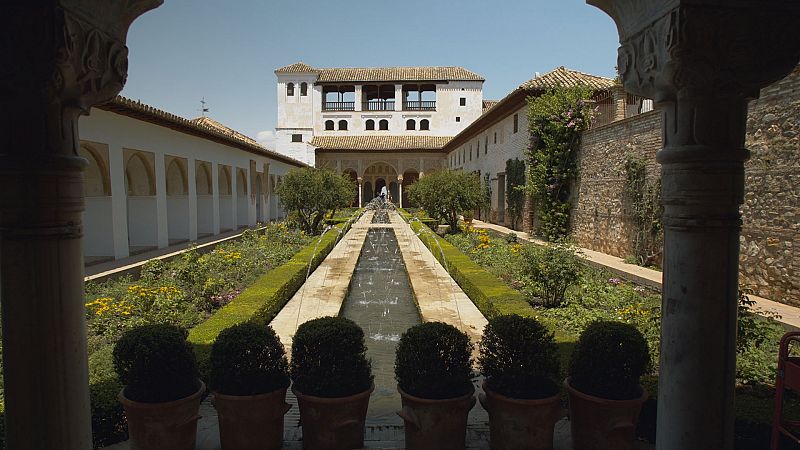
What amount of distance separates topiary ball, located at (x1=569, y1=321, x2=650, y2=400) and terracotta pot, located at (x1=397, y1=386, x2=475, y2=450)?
0.88 meters

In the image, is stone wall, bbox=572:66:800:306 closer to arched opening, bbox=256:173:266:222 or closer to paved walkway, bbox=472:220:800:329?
paved walkway, bbox=472:220:800:329

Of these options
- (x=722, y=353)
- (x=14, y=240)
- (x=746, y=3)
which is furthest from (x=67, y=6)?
(x=722, y=353)

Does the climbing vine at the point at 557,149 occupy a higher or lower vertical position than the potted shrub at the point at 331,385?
higher

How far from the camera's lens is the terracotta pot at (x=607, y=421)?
11.1 feet

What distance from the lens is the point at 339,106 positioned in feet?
151

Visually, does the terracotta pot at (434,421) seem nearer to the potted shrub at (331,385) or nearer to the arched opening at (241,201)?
the potted shrub at (331,385)

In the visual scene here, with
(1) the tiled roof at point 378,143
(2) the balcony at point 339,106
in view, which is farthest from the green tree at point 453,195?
(2) the balcony at point 339,106

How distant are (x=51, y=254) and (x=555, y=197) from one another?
1631 centimetres

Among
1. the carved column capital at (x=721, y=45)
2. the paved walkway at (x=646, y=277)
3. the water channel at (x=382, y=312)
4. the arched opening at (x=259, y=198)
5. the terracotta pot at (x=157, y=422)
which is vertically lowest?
the water channel at (x=382, y=312)

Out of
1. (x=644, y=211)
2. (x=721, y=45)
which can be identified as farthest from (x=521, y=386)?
(x=644, y=211)

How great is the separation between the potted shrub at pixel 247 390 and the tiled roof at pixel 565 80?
16021 millimetres

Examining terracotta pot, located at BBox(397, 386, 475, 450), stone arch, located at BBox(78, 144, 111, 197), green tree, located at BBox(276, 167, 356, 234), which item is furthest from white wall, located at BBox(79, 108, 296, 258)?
terracotta pot, located at BBox(397, 386, 475, 450)

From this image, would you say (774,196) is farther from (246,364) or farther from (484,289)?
(246,364)

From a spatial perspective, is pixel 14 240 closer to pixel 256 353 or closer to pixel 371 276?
pixel 256 353
